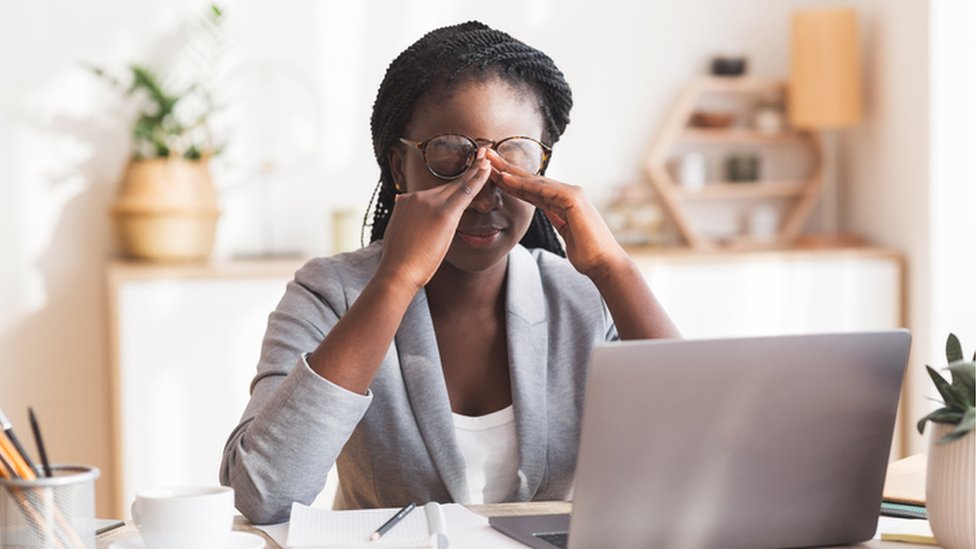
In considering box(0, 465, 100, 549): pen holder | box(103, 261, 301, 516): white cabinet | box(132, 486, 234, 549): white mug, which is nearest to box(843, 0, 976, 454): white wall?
box(103, 261, 301, 516): white cabinet

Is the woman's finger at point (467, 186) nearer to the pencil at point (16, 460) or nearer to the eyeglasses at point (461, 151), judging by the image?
the eyeglasses at point (461, 151)

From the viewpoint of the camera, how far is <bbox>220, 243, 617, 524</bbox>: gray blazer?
62.9 inches

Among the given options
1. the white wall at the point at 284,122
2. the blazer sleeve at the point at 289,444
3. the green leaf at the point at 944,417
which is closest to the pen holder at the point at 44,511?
the blazer sleeve at the point at 289,444

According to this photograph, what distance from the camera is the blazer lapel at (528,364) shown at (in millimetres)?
1617

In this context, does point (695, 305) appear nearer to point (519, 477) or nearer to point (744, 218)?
point (744, 218)

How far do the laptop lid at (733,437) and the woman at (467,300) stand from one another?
43cm

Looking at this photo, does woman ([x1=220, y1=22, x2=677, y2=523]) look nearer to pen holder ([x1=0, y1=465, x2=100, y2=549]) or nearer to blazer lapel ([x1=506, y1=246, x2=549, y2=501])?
blazer lapel ([x1=506, y1=246, x2=549, y2=501])

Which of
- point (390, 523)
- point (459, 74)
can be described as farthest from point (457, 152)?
point (390, 523)

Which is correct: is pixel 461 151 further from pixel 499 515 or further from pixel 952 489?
pixel 952 489

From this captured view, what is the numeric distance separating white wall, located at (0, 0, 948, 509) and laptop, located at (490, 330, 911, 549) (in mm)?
2344

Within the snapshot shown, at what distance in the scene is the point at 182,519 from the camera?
1134 millimetres

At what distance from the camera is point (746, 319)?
3395 millimetres

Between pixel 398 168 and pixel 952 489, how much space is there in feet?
2.83

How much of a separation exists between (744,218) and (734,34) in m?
0.55
